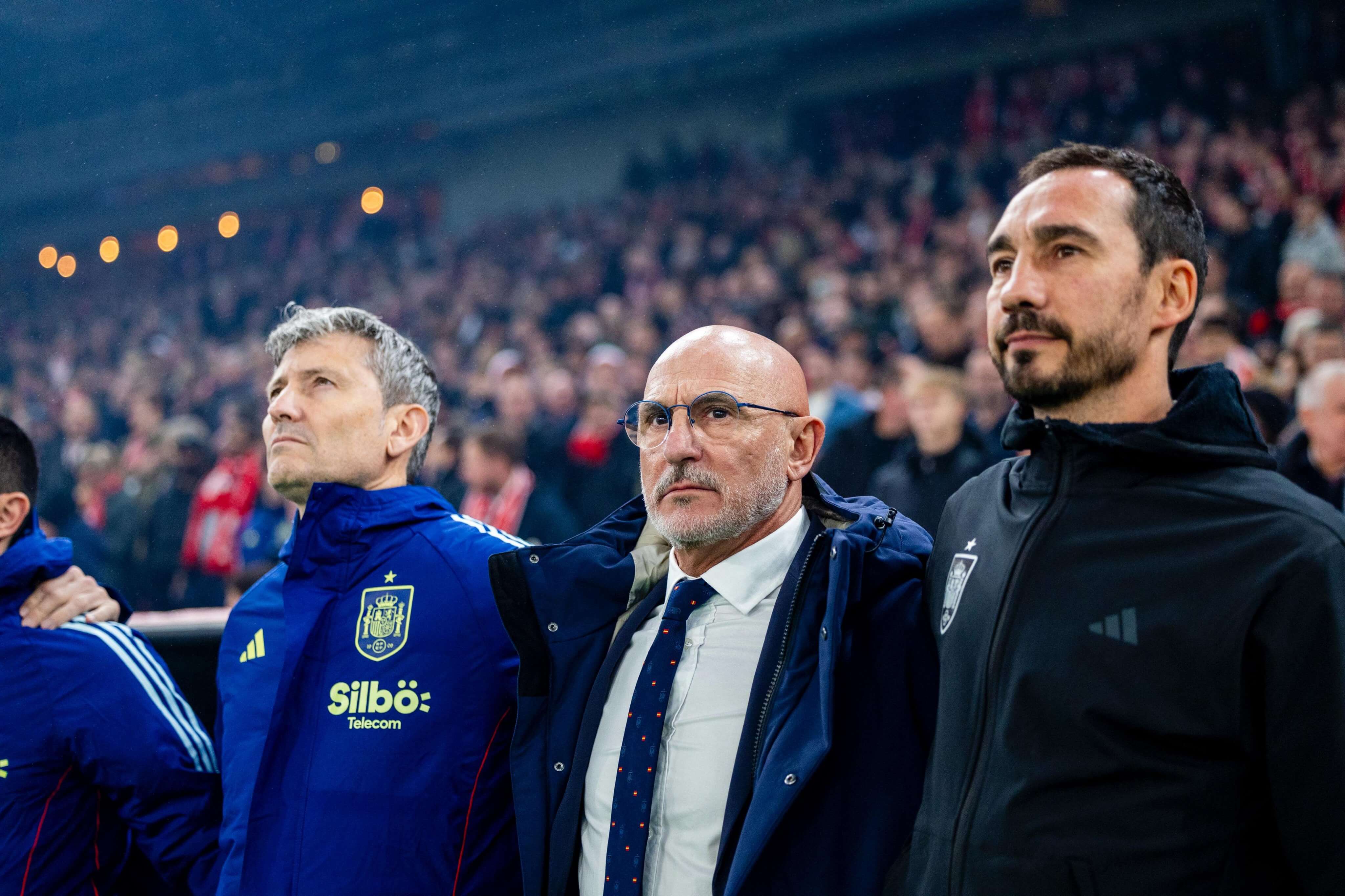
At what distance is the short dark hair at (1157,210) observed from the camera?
1.51 meters

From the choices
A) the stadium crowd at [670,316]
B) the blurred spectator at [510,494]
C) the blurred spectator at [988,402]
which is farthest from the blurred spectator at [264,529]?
the blurred spectator at [988,402]

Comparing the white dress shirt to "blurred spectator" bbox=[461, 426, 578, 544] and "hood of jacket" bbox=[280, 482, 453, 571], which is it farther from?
"blurred spectator" bbox=[461, 426, 578, 544]

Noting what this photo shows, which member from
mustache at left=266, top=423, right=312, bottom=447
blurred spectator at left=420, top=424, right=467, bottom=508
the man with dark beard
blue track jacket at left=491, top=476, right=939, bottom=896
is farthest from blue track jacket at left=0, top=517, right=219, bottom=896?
blurred spectator at left=420, top=424, right=467, bottom=508

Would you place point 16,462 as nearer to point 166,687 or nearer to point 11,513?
point 11,513

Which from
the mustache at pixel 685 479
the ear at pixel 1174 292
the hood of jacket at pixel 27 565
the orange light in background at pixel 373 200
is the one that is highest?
the orange light in background at pixel 373 200

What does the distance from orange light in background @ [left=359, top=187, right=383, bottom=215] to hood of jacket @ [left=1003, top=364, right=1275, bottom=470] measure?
16588mm

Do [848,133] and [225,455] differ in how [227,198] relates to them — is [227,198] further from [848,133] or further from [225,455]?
[225,455]

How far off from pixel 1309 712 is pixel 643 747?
929 millimetres

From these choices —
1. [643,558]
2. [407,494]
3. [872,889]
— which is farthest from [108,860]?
[872,889]

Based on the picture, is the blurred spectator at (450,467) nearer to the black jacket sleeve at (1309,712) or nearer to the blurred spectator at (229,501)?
the blurred spectator at (229,501)

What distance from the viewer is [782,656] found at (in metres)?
1.74

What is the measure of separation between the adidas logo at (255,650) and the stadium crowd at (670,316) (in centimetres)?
311

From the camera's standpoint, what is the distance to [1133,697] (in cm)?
131

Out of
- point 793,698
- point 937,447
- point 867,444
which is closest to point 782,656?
point 793,698
